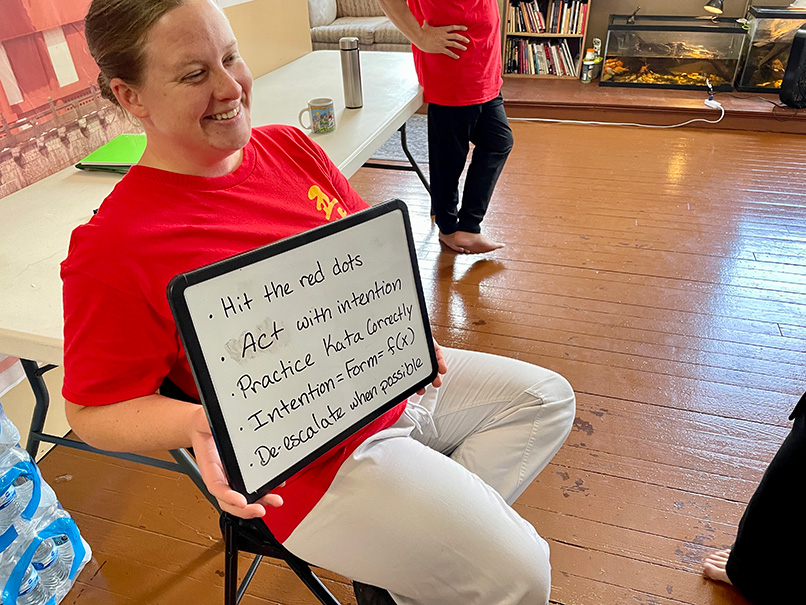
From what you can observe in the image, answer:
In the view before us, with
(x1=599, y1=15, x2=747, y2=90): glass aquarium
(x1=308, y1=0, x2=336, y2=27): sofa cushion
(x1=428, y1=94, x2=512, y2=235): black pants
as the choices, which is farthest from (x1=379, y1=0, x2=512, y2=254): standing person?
(x1=308, y1=0, x2=336, y2=27): sofa cushion

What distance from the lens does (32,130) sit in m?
1.52

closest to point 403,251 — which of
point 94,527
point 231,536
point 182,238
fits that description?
point 182,238

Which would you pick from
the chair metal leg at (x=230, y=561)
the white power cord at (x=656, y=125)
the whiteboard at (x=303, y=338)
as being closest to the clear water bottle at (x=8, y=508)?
the chair metal leg at (x=230, y=561)

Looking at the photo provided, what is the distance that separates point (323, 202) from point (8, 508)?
3.15ft

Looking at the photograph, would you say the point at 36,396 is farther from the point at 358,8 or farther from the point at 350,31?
the point at 358,8

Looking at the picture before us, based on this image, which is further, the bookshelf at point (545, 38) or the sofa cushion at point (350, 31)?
the sofa cushion at point (350, 31)

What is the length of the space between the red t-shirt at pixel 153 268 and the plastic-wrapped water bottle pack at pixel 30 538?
68 cm

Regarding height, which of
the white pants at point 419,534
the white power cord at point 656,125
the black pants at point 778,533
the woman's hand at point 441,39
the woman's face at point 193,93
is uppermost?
the woman's face at point 193,93

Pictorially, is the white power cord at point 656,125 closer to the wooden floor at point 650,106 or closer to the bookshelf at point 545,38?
the wooden floor at point 650,106

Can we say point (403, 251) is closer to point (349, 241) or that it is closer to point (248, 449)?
point (349, 241)

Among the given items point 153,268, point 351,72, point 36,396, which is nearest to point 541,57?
point 351,72

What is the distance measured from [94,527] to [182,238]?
1114 millimetres

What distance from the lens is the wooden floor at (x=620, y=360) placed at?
1.44 meters

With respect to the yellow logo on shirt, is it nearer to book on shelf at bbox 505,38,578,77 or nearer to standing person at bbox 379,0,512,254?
standing person at bbox 379,0,512,254
